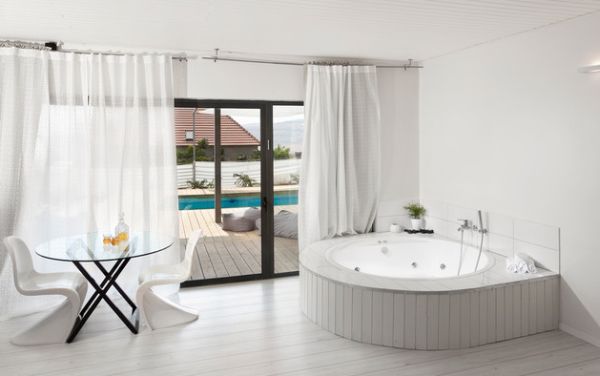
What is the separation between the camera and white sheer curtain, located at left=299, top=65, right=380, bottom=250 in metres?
5.05

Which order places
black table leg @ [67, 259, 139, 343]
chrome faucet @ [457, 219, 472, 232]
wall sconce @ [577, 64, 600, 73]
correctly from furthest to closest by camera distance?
1. chrome faucet @ [457, 219, 472, 232]
2. black table leg @ [67, 259, 139, 343]
3. wall sconce @ [577, 64, 600, 73]

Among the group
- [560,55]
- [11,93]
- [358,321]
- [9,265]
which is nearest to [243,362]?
[358,321]

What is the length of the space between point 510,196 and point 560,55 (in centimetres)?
124

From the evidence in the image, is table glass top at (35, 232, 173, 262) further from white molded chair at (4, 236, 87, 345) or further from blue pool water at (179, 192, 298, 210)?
blue pool water at (179, 192, 298, 210)

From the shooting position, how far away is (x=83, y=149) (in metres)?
4.39

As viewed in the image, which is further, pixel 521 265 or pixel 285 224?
pixel 285 224

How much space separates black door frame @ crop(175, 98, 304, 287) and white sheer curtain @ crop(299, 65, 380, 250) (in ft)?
1.14

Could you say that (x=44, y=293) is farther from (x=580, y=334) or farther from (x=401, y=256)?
(x=580, y=334)

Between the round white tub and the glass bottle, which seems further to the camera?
the round white tub

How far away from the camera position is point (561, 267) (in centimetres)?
376

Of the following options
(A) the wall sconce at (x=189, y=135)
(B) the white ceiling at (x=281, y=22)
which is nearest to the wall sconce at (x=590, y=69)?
(B) the white ceiling at (x=281, y=22)

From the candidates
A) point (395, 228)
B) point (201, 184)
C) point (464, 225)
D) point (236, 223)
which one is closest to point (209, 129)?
point (201, 184)

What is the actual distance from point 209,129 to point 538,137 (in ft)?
10.1

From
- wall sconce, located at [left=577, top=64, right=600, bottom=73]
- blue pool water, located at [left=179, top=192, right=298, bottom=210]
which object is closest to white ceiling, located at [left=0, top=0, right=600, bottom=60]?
wall sconce, located at [left=577, top=64, right=600, bottom=73]
